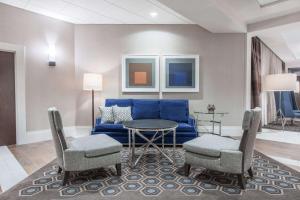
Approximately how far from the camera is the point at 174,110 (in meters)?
4.75

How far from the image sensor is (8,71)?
4.38 m

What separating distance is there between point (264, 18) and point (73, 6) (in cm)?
406

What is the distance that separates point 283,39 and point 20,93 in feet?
22.2

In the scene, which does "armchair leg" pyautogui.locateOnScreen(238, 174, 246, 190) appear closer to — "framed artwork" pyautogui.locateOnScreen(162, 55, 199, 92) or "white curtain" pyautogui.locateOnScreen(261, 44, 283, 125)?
"framed artwork" pyautogui.locateOnScreen(162, 55, 199, 92)

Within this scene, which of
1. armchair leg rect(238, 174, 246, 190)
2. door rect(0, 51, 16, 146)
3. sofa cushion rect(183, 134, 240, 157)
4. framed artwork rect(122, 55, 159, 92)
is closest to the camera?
armchair leg rect(238, 174, 246, 190)

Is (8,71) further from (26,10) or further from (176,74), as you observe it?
(176,74)

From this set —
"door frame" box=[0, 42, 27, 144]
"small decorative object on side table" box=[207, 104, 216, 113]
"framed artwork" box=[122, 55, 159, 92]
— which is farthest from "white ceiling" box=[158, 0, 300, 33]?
"door frame" box=[0, 42, 27, 144]

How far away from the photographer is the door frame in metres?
4.43

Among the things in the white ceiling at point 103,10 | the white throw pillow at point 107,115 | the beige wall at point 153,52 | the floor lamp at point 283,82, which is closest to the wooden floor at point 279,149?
the beige wall at point 153,52

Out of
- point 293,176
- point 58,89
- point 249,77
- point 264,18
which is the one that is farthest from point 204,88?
point 58,89

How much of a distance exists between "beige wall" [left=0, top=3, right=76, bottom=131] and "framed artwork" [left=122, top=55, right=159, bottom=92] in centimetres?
131

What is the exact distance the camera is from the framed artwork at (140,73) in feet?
17.2

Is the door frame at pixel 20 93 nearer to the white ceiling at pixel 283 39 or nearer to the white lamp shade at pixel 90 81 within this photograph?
the white lamp shade at pixel 90 81

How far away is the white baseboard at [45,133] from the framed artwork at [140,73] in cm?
142
